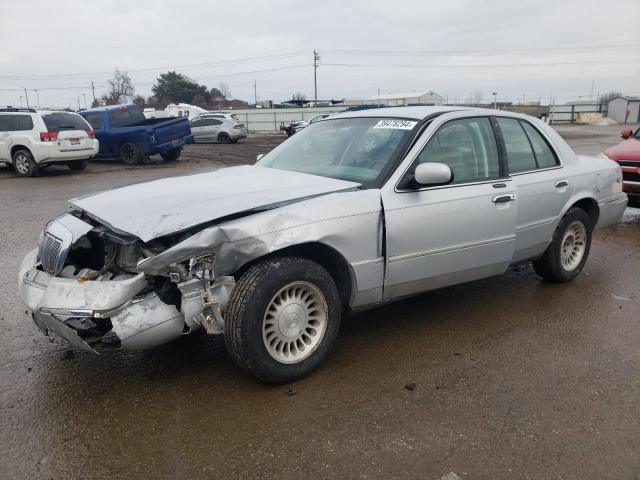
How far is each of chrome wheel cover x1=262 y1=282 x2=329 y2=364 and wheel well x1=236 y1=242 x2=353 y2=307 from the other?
23 cm

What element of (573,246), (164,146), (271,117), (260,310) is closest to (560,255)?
(573,246)

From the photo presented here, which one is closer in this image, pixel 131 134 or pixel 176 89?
pixel 131 134

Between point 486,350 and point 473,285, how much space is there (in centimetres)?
154

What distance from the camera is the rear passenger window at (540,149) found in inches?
191

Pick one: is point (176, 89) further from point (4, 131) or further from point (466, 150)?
point (466, 150)

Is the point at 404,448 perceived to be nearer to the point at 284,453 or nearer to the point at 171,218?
the point at 284,453

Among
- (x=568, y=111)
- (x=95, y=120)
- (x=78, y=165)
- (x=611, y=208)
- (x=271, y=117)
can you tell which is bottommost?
(x=568, y=111)

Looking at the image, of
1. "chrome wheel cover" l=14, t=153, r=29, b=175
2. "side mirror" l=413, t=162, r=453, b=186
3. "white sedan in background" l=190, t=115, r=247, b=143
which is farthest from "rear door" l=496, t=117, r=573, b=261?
"white sedan in background" l=190, t=115, r=247, b=143

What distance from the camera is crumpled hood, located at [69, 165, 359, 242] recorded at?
310 centimetres

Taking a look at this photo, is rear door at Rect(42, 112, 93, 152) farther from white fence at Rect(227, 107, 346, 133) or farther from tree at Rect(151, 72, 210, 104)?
tree at Rect(151, 72, 210, 104)

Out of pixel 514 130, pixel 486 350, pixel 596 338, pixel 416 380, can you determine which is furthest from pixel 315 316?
pixel 514 130

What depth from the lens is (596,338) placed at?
4082 millimetres

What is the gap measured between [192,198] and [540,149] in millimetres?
3231

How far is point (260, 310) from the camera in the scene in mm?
3107
